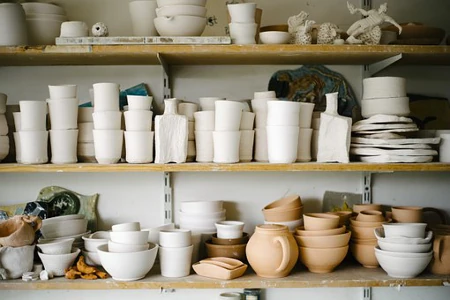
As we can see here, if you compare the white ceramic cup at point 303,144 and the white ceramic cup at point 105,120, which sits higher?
the white ceramic cup at point 105,120

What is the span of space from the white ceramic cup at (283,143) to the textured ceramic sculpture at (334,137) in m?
0.13

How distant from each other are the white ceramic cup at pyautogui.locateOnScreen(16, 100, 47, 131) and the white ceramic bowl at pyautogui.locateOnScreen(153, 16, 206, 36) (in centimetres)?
58

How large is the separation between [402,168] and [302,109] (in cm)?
→ 46

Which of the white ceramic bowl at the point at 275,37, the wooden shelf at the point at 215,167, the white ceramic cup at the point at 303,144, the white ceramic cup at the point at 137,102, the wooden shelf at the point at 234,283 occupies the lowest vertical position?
the wooden shelf at the point at 234,283

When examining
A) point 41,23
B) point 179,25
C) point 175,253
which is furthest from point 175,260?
point 41,23

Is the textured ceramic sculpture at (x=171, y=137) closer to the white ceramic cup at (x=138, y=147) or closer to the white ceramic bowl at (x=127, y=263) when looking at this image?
the white ceramic cup at (x=138, y=147)

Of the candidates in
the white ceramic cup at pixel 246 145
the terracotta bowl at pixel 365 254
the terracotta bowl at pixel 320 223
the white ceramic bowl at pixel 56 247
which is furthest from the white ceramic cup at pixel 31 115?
the terracotta bowl at pixel 365 254

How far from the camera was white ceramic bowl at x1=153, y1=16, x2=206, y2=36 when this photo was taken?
1957 mm

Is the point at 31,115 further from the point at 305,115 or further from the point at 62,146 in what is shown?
the point at 305,115

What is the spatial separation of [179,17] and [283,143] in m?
0.65

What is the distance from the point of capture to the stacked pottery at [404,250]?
1.93m

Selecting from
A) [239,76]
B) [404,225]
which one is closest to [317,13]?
[239,76]

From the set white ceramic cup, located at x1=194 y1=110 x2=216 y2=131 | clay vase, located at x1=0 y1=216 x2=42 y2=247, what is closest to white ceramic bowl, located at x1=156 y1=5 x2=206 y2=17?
white ceramic cup, located at x1=194 y1=110 x2=216 y2=131

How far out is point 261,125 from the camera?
6.81 ft
